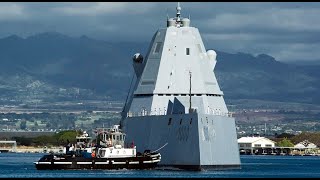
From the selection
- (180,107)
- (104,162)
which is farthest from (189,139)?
(104,162)

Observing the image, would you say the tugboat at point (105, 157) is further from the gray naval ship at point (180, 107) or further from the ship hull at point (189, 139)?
the gray naval ship at point (180, 107)

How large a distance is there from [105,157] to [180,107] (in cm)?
717

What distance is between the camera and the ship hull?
103 m

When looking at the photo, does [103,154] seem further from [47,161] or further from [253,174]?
[253,174]

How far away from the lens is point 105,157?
10719cm

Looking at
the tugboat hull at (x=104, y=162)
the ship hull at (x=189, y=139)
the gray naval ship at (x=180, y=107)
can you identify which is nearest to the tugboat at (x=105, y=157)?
the tugboat hull at (x=104, y=162)

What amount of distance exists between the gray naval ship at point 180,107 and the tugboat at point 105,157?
1.68 m

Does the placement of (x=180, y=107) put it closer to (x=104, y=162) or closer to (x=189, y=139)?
(x=189, y=139)

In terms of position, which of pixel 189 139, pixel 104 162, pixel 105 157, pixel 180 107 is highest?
pixel 180 107

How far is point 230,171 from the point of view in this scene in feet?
347

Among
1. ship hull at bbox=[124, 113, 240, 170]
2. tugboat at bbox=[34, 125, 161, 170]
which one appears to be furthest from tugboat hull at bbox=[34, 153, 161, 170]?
ship hull at bbox=[124, 113, 240, 170]

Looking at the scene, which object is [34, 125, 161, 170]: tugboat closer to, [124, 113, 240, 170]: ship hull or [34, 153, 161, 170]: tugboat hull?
[34, 153, 161, 170]: tugboat hull

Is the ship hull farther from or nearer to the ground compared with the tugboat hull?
farther from the ground

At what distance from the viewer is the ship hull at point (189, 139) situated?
10294 cm
